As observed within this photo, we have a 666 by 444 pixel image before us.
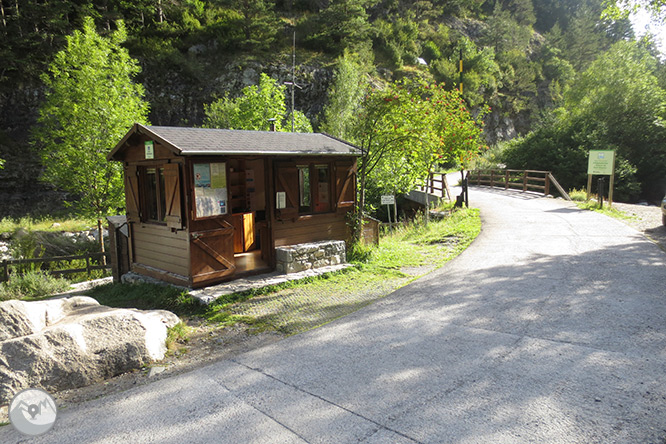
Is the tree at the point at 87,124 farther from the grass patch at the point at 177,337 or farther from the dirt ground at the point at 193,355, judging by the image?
the grass patch at the point at 177,337

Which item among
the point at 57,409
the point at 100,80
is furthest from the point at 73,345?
the point at 100,80

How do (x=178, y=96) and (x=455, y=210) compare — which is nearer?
(x=455, y=210)

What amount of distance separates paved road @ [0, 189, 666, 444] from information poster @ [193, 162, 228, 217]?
343 cm

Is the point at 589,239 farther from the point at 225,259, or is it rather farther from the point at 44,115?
the point at 44,115

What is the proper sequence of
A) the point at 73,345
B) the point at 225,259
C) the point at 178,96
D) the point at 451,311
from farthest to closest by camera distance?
the point at 178,96, the point at 225,259, the point at 451,311, the point at 73,345

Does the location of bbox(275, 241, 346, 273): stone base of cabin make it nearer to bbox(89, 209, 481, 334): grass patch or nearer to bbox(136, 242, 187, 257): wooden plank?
bbox(89, 209, 481, 334): grass patch

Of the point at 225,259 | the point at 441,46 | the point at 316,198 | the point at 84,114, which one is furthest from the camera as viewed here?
the point at 441,46

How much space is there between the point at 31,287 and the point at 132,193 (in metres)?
4.54

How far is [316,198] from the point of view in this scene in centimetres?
1015

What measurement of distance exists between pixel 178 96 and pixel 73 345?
30.0 metres

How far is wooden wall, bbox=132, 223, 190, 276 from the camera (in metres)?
8.41

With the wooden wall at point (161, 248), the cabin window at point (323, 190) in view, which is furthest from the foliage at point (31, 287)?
the cabin window at point (323, 190)

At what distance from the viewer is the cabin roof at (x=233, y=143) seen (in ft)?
25.8

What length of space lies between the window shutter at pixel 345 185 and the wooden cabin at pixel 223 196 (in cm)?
3
